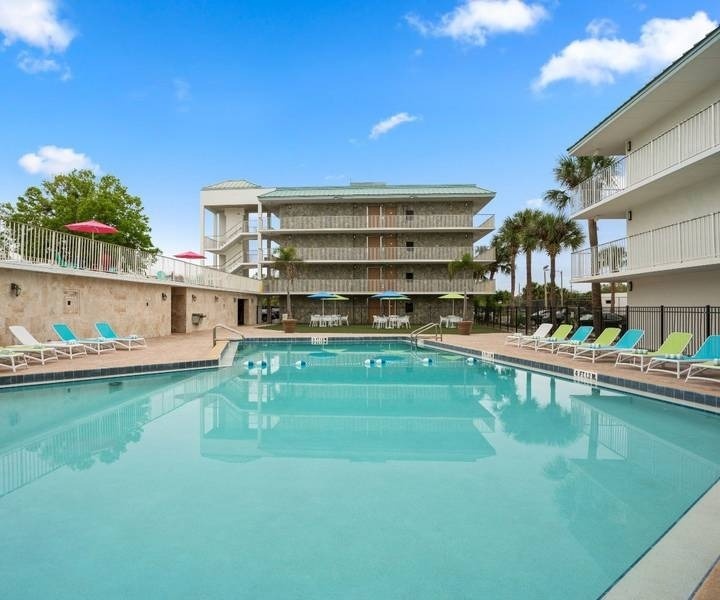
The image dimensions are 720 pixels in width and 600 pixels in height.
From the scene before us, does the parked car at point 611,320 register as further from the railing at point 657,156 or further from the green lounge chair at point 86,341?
the green lounge chair at point 86,341

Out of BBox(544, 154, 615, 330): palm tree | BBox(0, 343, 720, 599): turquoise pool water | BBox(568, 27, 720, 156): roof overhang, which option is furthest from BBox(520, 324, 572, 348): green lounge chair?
BBox(544, 154, 615, 330): palm tree

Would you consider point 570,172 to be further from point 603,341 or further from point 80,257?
point 80,257

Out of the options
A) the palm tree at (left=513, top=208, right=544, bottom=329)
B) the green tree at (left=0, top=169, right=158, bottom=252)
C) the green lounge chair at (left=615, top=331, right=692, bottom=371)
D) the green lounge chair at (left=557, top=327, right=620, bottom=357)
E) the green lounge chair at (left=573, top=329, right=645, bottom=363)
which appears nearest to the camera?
the green lounge chair at (left=615, top=331, right=692, bottom=371)

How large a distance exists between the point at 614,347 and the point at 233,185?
32.9 metres

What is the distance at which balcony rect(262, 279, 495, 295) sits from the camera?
103 ft

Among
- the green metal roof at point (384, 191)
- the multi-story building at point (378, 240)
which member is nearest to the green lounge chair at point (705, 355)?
the multi-story building at point (378, 240)

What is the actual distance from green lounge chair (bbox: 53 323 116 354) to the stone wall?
85 cm

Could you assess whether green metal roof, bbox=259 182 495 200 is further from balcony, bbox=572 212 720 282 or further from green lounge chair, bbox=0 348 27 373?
green lounge chair, bbox=0 348 27 373

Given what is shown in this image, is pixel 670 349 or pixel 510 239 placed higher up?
pixel 510 239

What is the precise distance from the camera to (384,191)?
33.3 m

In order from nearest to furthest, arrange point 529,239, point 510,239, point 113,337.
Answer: point 113,337 → point 529,239 → point 510,239

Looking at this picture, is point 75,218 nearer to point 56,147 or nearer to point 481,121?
point 56,147

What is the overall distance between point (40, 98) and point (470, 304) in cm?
2761

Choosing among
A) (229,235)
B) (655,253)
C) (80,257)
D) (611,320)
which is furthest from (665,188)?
(229,235)
